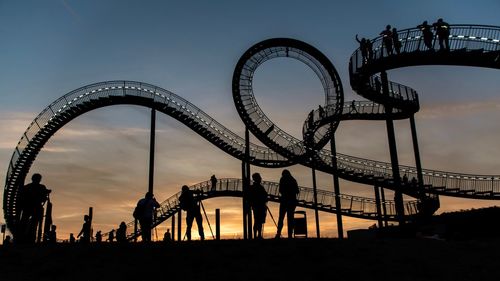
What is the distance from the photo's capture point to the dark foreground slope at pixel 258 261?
327 inches

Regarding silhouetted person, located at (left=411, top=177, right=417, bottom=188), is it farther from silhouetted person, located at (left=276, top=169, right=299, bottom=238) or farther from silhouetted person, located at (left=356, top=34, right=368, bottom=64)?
silhouetted person, located at (left=276, top=169, right=299, bottom=238)

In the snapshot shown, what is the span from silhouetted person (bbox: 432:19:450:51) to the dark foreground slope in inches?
491

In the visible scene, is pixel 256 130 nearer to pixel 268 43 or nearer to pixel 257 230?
pixel 268 43

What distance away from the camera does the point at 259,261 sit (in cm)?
906

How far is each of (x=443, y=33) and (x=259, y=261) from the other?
16.5 m

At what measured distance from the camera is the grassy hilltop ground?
27.3 feet

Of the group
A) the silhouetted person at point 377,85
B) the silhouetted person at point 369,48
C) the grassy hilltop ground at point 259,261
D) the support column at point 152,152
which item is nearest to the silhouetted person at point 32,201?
the grassy hilltop ground at point 259,261

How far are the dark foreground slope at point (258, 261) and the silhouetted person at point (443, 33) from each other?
12474 millimetres

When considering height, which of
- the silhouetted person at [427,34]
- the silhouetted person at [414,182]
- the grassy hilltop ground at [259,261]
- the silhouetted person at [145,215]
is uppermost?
the silhouetted person at [427,34]

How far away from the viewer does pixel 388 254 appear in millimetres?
9820

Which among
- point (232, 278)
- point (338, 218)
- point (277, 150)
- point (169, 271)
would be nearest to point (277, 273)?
point (232, 278)

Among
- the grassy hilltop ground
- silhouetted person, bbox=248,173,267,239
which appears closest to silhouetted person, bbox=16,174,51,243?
the grassy hilltop ground

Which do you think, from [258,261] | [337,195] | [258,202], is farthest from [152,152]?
[258,261]

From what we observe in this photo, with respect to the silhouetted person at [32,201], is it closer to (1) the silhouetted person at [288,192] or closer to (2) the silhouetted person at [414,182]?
(1) the silhouetted person at [288,192]
